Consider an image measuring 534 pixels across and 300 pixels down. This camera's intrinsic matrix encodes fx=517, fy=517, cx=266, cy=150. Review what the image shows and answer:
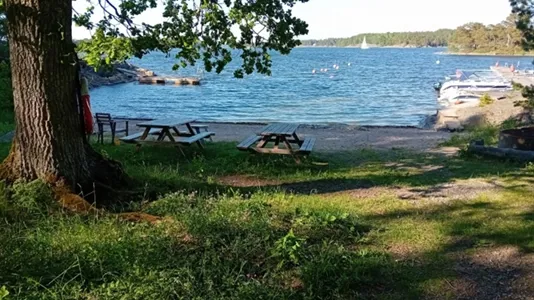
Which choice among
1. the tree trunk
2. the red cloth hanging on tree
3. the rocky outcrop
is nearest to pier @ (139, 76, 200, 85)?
the rocky outcrop

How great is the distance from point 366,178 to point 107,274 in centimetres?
543

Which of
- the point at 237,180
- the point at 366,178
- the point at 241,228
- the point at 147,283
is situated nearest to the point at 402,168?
the point at 366,178

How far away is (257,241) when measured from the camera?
441cm

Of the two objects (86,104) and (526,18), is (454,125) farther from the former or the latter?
(86,104)

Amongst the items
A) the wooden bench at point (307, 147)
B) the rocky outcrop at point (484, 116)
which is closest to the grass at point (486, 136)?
the rocky outcrop at point (484, 116)

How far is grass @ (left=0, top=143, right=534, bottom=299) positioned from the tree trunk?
0.35 metres

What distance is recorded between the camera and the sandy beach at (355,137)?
14.3m

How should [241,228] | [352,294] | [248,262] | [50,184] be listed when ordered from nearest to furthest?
[352,294] → [248,262] → [241,228] → [50,184]

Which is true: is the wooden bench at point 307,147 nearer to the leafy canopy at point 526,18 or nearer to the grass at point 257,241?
the grass at point 257,241

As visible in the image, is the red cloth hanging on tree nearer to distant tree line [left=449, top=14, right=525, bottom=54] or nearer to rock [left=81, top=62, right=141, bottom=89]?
rock [left=81, top=62, right=141, bottom=89]

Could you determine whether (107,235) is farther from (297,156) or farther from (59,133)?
(297,156)

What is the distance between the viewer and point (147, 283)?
139 inches

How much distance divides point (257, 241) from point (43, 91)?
8.82 ft

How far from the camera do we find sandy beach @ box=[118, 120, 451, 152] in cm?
1431
